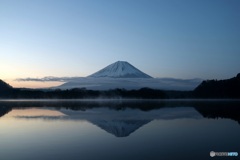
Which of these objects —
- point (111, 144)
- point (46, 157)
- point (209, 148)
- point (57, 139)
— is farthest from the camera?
point (57, 139)

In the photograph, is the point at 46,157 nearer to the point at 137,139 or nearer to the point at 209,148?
the point at 137,139

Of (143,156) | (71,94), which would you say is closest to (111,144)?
(143,156)

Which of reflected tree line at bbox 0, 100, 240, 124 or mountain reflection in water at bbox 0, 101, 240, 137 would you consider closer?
mountain reflection in water at bbox 0, 101, 240, 137

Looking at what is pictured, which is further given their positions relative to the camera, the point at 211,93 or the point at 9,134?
the point at 211,93

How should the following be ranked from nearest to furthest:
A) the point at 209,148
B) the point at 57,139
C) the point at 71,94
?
the point at 209,148 → the point at 57,139 → the point at 71,94

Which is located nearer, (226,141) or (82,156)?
(82,156)

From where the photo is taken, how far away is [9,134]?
19.7m

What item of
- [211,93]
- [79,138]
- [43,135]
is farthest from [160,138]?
[211,93]

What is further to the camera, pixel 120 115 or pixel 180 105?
pixel 180 105

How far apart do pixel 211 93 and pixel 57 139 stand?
123 meters

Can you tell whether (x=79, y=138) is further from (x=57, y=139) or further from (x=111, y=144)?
(x=111, y=144)

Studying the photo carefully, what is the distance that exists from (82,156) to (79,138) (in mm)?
5194

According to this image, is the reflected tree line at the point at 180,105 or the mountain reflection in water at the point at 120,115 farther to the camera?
the reflected tree line at the point at 180,105

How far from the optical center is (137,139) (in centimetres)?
1755
